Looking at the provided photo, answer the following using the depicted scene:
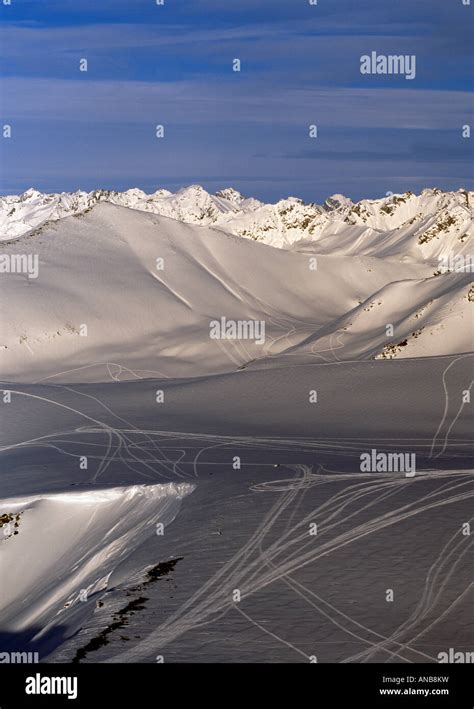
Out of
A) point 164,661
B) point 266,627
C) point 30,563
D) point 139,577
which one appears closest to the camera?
point 164,661

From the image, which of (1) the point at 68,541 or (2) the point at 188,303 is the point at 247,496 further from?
(2) the point at 188,303

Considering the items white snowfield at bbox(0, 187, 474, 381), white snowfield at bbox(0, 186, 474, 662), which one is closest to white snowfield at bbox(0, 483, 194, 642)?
white snowfield at bbox(0, 186, 474, 662)

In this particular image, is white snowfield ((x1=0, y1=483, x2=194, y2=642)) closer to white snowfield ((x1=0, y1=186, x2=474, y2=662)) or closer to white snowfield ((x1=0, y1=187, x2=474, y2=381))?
white snowfield ((x1=0, y1=186, x2=474, y2=662))

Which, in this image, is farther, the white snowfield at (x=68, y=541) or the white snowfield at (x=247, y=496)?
the white snowfield at (x=68, y=541)

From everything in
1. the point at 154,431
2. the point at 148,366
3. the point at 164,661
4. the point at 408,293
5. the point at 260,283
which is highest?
the point at 260,283

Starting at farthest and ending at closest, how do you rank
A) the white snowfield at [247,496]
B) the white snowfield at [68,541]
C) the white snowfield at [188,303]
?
1. the white snowfield at [188,303]
2. the white snowfield at [68,541]
3. the white snowfield at [247,496]

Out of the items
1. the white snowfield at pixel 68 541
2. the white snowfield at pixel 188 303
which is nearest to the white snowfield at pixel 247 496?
the white snowfield at pixel 68 541

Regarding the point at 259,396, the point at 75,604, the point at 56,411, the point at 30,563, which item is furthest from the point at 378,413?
the point at 75,604

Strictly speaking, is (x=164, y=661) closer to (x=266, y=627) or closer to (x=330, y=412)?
(x=266, y=627)

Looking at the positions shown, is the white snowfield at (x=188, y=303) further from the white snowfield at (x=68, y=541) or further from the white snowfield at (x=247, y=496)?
the white snowfield at (x=68, y=541)
